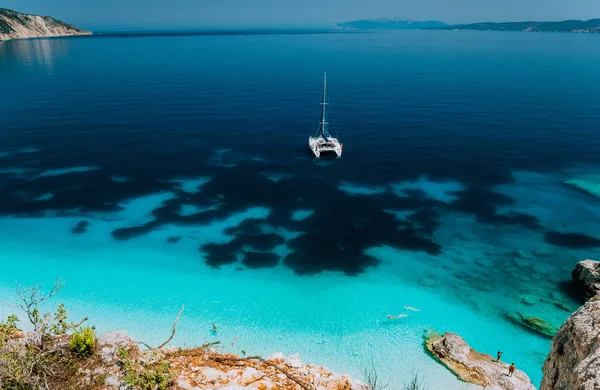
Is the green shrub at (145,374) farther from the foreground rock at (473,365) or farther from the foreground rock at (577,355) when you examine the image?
the foreground rock at (473,365)

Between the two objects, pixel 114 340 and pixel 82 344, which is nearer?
pixel 82 344

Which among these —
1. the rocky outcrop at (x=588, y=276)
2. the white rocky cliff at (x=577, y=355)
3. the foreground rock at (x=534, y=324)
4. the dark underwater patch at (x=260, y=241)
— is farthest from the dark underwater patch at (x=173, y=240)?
the rocky outcrop at (x=588, y=276)

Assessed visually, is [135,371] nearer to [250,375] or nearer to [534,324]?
[250,375]

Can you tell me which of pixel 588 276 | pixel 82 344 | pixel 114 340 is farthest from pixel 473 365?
pixel 82 344

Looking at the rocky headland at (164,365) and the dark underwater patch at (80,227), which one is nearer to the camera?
the rocky headland at (164,365)

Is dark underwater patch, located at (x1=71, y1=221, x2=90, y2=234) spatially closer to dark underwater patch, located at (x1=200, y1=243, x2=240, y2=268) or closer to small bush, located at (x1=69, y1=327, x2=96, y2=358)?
dark underwater patch, located at (x1=200, y1=243, x2=240, y2=268)

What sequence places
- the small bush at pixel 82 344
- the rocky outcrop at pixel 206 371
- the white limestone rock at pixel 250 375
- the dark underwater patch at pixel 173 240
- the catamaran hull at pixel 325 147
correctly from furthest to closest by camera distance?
the catamaran hull at pixel 325 147
the dark underwater patch at pixel 173 240
the small bush at pixel 82 344
the white limestone rock at pixel 250 375
the rocky outcrop at pixel 206 371
